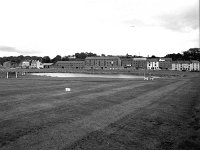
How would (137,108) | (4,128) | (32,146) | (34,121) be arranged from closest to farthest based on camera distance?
(32,146), (4,128), (34,121), (137,108)

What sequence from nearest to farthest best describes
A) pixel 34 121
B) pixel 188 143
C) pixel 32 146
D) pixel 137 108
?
pixel 32 146
pixel 188 143
pixel 34 121
pixel 137 108

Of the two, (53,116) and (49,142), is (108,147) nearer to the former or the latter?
(49,142)

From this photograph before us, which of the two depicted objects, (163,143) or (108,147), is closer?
(108,147)

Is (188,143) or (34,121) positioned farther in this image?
(34,121)

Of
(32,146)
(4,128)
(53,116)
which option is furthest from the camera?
(53,116)

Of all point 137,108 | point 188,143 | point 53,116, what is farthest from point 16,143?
point 137,108

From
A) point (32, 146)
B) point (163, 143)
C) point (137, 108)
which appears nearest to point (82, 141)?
point (32, 146)

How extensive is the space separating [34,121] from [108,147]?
4.52 m

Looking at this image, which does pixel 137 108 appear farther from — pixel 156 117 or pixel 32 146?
pixel 32 146

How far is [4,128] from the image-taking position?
884 centimetres

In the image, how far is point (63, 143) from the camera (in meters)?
7.32

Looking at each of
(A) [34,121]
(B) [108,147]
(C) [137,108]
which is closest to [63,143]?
(B) [108,147]

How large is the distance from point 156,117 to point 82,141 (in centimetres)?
549

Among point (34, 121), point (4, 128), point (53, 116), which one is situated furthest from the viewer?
point (53, 116)
